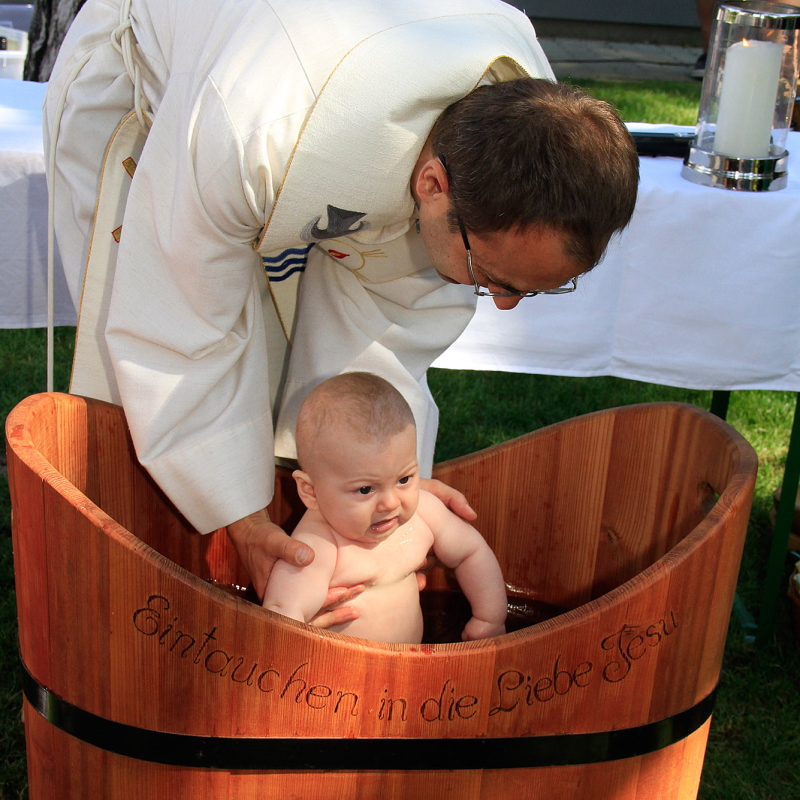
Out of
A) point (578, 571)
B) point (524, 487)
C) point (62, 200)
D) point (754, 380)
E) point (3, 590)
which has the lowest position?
point (3, 590)

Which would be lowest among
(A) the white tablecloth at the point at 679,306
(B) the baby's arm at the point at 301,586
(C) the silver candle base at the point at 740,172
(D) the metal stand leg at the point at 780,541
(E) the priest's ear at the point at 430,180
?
(D) the metal stand leg at the point at 780,541

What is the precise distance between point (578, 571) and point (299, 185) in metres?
0.74

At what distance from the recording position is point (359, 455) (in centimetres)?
121

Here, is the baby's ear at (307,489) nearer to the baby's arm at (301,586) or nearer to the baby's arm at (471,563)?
the baby's arm at (301,586)

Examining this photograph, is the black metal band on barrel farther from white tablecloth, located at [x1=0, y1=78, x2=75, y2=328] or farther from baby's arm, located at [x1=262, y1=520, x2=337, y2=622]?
white tablecloth, located at [x1=0, y1=78, x2=75, y2=328]

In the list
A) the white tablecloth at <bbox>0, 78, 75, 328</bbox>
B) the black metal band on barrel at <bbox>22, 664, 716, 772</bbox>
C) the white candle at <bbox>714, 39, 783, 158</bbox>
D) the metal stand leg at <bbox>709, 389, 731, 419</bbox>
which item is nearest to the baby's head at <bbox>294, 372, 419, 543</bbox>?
the black metal band on barrel at <bbox>22, 664, 716, 772</bbox>

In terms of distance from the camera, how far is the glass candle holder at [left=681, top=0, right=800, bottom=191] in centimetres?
153

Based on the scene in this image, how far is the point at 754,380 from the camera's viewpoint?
61.7 inches

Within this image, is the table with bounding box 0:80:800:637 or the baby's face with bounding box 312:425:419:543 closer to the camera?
the baby's face with bounding box 312:425:419:543

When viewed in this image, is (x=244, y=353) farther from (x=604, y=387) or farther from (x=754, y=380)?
(x=604, y=387)

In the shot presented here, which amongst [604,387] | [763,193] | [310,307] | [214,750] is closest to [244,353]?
[310,307]

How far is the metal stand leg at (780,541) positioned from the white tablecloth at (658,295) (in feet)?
0.62

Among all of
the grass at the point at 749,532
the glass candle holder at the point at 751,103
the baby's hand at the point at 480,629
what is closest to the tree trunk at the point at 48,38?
the grass at the point at 749,532

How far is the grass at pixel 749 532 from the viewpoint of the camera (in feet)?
5.04
